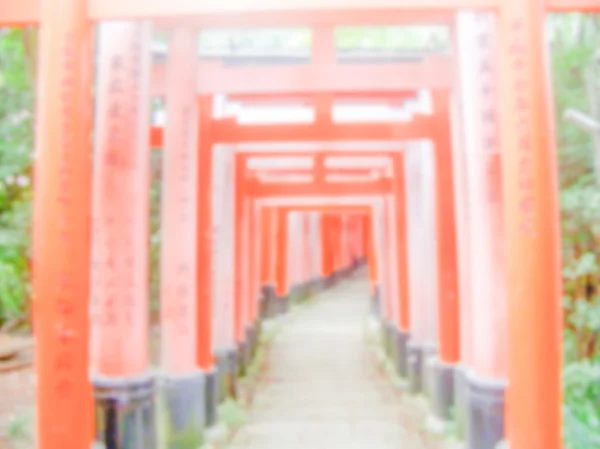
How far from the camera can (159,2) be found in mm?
3660

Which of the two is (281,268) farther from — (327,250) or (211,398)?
(211,398)

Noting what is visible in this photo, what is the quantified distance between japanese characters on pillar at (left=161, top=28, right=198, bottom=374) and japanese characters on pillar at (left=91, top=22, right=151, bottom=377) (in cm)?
120

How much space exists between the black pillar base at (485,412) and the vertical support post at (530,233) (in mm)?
1562

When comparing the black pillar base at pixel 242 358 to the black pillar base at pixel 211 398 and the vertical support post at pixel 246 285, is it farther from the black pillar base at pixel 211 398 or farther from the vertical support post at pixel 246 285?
the black pillar base at pixel 211 398

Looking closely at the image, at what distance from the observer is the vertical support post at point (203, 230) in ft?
22.8

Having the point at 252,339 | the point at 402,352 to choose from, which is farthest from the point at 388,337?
the point at 252,339

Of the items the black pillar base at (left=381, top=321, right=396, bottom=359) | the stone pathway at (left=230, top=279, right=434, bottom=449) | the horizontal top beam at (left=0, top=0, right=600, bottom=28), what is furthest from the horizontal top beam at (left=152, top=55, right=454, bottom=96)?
the black pillar base at (left=381, top=321, right=396, bottom=359)

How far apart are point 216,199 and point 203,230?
192cm

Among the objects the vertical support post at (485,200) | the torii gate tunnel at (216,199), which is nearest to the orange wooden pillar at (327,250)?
the torii gate tunnel at (216,199)

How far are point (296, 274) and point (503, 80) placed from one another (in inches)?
738

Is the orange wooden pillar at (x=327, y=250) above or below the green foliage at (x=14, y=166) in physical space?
below

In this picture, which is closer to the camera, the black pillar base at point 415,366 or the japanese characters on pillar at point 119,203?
the japanese characters on pillar at point 119,203

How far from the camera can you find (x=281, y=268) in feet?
65.5

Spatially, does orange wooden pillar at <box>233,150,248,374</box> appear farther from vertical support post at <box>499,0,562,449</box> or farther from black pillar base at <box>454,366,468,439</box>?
vertical support post at <box>499,0,562,449</box>
